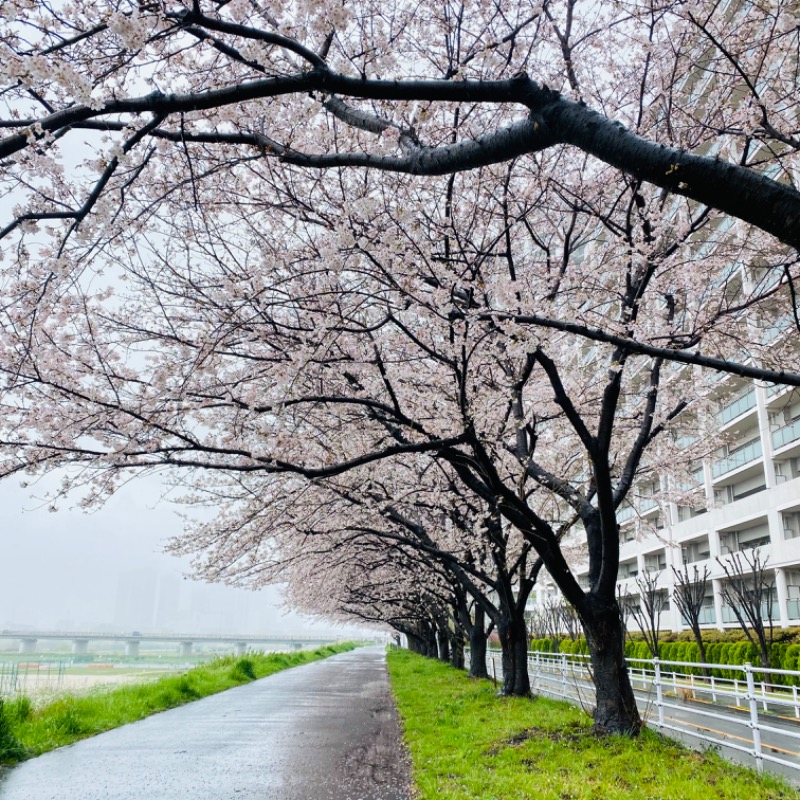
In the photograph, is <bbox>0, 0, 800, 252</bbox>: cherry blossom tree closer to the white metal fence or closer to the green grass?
the green grass

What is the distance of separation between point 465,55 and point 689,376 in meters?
8.01

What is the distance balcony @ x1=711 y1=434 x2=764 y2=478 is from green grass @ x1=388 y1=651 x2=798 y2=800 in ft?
73.7

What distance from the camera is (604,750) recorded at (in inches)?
291

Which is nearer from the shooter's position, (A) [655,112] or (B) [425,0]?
(B) [425,0]

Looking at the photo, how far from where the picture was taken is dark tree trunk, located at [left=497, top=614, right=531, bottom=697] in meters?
13.5

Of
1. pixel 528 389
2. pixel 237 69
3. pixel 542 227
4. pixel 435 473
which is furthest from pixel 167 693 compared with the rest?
pixel 237 69

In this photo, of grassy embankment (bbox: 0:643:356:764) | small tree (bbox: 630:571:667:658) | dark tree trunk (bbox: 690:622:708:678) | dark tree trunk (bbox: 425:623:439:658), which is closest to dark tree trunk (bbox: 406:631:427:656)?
dark tree trunk (bbox: 425:623:439:658)

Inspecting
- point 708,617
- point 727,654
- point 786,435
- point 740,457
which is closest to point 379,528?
point 727,654

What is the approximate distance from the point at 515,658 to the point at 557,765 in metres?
6.94

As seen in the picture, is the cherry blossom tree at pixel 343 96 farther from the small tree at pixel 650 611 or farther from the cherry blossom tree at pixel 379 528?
the small tree at pixel 650 611

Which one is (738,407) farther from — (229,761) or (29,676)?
(29,676)

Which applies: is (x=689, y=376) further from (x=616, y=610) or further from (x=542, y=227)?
(x=616, y=610)

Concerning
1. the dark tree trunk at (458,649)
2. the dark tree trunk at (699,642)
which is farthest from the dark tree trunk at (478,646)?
the dark tree trunk at (699,642)

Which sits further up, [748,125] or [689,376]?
[748,125]
